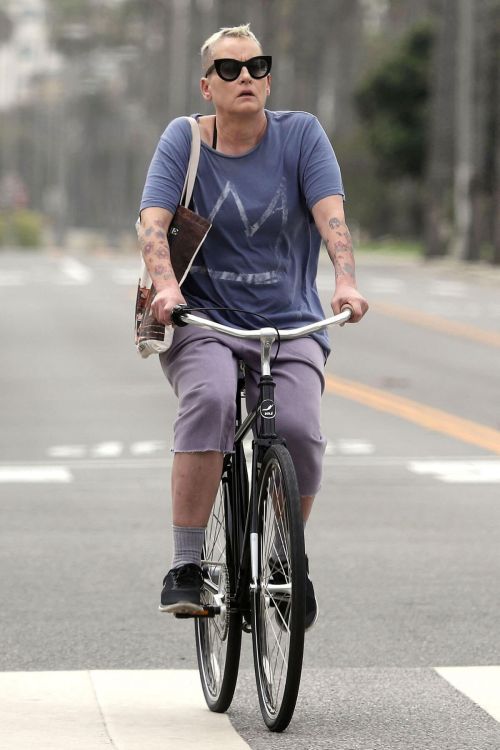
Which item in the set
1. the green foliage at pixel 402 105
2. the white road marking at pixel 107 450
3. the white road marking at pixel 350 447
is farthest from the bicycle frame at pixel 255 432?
the green foliage at pixel 402 105

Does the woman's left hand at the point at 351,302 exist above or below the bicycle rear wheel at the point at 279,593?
above

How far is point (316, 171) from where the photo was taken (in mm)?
6215

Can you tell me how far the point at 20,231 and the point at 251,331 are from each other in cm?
8300

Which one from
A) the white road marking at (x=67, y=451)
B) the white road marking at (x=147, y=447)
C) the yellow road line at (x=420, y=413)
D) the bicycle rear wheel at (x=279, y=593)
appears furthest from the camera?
the yellow road line at (x=420, y=413)

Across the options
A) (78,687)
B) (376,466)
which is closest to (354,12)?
(376,466)

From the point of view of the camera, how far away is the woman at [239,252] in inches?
238

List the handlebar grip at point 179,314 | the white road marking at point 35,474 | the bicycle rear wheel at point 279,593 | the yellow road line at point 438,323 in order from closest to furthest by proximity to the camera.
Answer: the bicycle rear wheel at point 279,593 → the handlebar grip at point 179,314 → the white road marking at point 35,474 → the yellow road line at point 438,323

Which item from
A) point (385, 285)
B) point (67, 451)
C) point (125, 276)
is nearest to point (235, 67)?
point (67, 451)

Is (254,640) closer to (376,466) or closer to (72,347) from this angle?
(376,466)

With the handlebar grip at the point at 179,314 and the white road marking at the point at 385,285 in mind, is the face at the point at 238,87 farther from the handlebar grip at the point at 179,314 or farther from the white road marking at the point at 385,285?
the white road marking at the point at 385,285

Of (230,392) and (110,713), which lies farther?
(110,713)

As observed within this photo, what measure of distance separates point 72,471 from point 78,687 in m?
6.09

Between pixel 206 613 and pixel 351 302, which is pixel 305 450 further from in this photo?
pixel 206 613

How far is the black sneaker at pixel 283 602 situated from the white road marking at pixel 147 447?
7639mm
